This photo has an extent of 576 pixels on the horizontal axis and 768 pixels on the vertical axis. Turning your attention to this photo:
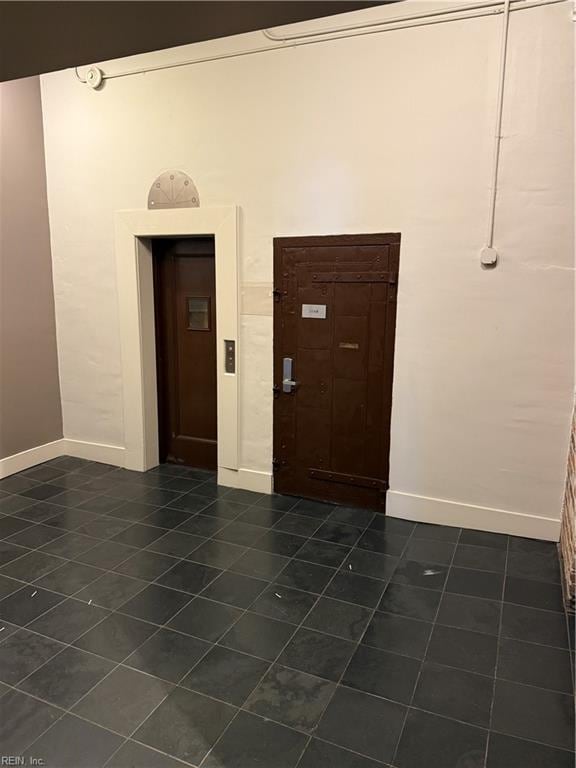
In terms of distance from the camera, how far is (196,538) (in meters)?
3.33

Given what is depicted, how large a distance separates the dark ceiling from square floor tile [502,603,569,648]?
2.59 meters

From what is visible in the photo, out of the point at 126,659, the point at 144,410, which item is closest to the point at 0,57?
the point at 126,659

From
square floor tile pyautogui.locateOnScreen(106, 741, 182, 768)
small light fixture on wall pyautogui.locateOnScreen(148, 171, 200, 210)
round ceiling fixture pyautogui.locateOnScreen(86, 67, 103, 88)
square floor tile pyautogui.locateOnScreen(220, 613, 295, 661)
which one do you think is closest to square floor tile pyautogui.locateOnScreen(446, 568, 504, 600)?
square floor tile pyautogui.locateOnScreen(220, 613, 295, 661)

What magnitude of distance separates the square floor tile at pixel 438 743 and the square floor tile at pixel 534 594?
96cm

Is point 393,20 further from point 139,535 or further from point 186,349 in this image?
point 139,535

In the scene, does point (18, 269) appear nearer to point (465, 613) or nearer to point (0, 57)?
point (0, 57)

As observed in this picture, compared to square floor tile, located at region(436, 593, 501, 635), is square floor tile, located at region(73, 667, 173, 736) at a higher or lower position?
lower

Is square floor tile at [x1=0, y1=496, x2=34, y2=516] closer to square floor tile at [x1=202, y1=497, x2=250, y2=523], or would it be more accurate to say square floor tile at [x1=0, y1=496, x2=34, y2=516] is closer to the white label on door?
square floor tile at [x1=202, y1=497, x2=250, y2=523]

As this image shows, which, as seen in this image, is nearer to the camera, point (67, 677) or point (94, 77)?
point (67, 677)

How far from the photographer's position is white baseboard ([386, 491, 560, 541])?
10.8 feet

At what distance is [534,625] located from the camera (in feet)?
8.13

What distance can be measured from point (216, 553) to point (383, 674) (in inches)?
51.6

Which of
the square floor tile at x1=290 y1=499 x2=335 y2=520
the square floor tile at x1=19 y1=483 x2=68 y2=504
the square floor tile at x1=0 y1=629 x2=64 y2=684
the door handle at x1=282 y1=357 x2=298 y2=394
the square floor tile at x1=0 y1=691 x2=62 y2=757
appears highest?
the door handle at x1=282 y1=357 x2=298 y2=394

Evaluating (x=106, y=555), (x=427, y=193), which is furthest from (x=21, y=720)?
(x=427, y=193)
